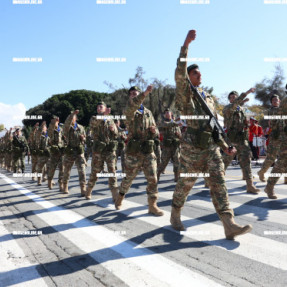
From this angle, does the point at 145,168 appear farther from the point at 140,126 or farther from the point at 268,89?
the point at 268,89

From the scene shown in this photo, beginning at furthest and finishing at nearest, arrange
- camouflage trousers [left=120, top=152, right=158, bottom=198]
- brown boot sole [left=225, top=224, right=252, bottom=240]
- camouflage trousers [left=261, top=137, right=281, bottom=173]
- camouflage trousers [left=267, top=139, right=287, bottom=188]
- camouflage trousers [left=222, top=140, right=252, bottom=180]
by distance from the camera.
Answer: camouflage trousers [left=261, top=137, right=281, bottom=173], camouflage trousers [left=222, top=140, right=252, bottom=180], camouflage trousers [left=267, top=139, right=287, bottom=188], camouflage trousers [left=120, top=152, right=158, bottom=198], brown boot sole [left=225, top=224, right=252, bottom=240]

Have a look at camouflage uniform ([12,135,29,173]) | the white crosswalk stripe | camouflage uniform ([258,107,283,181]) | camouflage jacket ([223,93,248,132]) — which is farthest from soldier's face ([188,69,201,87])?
camouflage uniform ([12,135,29,173])

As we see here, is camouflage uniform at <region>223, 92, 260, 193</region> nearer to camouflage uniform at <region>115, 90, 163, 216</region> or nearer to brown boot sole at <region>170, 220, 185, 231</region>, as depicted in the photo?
camouflage uniform at <region>115, 90, 163, 216</region>

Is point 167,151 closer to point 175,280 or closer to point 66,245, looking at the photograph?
point 66,245

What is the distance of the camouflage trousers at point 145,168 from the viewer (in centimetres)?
522

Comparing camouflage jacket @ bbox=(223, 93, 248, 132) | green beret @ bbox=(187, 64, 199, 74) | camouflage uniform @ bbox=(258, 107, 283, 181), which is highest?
green beret @ bbox=(187, 64, 199, 74)

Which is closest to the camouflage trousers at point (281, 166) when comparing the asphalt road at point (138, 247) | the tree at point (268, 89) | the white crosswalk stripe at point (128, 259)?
the asphalt road at point (138, 247)

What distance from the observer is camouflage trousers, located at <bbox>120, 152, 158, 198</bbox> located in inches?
206

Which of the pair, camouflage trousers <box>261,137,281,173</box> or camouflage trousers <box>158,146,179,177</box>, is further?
camouflage trousers <box>158,146,179,177</box>

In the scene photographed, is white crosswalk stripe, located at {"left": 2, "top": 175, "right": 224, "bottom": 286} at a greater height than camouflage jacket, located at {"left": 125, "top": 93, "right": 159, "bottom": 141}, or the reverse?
camouflage jacket, located at {"left": 125, "top": 93, "right": 159, "bottom": 141}

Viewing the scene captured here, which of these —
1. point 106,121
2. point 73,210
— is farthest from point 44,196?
point 106,121

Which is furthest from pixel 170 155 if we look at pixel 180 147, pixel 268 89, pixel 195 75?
pixel 268 89

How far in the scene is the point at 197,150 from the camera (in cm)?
396

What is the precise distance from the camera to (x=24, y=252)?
3.59 meters
